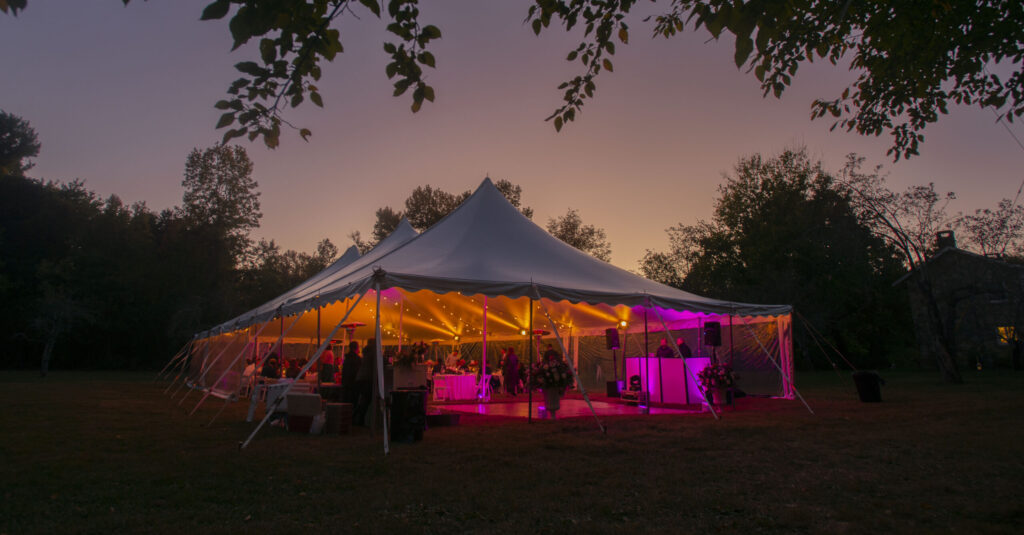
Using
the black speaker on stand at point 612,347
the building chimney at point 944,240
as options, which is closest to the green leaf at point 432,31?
the black speaker on stand at point 612,347

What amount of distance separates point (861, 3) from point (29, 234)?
33.9 metres

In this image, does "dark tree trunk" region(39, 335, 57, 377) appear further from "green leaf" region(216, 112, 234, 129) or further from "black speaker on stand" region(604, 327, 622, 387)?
"green leaf" region(216, 112, 234, 129)

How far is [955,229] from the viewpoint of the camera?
1631 cm

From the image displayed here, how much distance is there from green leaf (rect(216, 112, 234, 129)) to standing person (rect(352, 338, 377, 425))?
14.9 feet

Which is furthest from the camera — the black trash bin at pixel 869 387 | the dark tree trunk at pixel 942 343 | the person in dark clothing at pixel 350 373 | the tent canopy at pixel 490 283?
the dark tree trunk at pixel 942 343

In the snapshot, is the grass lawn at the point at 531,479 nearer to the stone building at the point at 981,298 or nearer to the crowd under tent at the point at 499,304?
the crowd under tent at the point at 499,304

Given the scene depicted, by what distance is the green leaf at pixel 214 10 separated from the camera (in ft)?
6.48

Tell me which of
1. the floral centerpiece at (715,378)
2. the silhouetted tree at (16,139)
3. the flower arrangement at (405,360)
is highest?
the silhouetted tree at (16,139)

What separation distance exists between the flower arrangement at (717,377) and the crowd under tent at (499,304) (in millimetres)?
773

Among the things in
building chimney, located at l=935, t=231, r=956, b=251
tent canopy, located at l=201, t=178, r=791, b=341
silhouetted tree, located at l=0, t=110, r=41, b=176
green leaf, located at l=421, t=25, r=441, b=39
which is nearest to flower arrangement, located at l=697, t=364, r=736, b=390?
tent canopy, located at l=201, t=178, r=791, b=341

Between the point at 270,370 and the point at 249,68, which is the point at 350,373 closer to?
the point at 270,370

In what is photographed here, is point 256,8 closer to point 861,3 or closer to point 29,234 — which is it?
point 861,3

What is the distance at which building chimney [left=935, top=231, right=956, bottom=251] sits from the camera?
16.1 metres

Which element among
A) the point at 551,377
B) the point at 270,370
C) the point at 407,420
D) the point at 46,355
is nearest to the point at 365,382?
the point at 407,420
